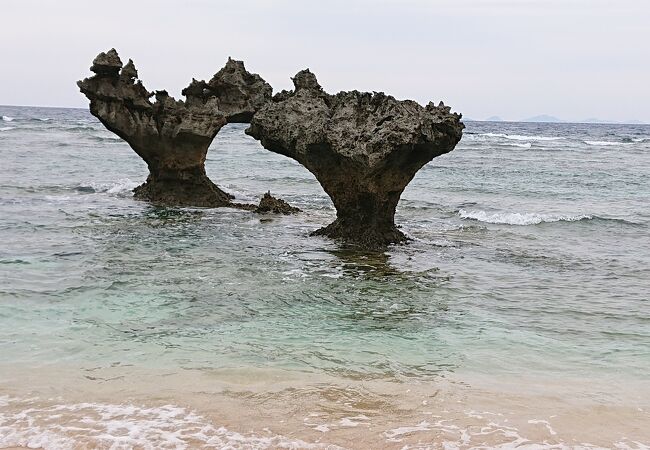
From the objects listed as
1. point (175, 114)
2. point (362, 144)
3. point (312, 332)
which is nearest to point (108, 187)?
point (175, 114)

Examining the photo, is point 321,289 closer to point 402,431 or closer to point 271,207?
point 402,431

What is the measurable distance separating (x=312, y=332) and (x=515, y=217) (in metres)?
10.3

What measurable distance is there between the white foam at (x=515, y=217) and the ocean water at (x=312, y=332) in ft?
0.54

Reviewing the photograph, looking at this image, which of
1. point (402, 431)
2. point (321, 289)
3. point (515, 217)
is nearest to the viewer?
point (402, 431)

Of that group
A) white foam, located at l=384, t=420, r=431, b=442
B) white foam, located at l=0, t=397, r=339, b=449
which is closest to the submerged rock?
white foam, located at l=0, t=397, r=339, b=449

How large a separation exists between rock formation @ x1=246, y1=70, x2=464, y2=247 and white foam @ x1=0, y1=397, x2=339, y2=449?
23.1 ft

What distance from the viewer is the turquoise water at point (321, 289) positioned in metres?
6.76

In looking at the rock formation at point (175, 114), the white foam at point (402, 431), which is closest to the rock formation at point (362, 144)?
the rock formation at point (175, 114)

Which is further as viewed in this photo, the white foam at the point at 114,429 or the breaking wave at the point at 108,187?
the breaking wave at the point at 108,187

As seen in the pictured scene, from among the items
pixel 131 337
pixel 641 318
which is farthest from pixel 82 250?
pixel 641 318

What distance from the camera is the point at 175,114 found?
16.3 m

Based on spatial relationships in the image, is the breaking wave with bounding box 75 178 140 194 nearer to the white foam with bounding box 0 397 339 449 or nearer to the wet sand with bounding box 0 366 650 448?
the wet sand with bounding box 0 366 650 448

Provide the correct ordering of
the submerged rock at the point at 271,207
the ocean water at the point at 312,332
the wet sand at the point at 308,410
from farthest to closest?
1. the submerged rock at the point at 271,207
2. the ocean water at the point at 312,332
3. the wet sand at the point at 308,410

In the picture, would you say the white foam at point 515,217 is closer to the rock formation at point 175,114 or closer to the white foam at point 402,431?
the rock formation at point 175,114
